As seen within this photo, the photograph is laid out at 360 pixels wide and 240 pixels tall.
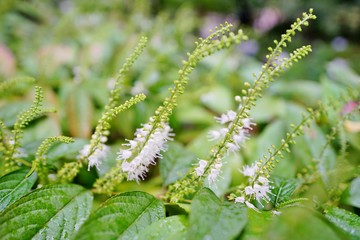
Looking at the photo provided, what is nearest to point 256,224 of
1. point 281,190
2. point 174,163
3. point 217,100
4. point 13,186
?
point 281,190

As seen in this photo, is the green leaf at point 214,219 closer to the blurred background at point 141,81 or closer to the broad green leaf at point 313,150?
the blurred background at point 141,81

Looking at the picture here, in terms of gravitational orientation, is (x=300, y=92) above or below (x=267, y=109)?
above

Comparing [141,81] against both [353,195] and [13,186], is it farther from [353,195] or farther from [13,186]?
[353,195]

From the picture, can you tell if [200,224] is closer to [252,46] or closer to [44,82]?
[44,82]

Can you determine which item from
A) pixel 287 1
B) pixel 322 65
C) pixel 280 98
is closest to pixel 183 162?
pixel 280 98

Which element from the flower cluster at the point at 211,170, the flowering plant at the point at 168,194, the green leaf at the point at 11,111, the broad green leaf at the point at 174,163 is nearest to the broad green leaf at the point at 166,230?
the flowering plant at the point at 168,194

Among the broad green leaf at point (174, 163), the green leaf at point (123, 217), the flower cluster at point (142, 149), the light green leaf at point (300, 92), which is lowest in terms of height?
the green leaf at point (123, 217)

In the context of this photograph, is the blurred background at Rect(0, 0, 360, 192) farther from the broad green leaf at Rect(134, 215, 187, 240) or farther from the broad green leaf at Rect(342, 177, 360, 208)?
the broad green leaf at Rect(134, 215, 187, 240)

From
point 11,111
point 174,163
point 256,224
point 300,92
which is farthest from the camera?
point 300,92

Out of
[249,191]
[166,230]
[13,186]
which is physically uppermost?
[249,191]
